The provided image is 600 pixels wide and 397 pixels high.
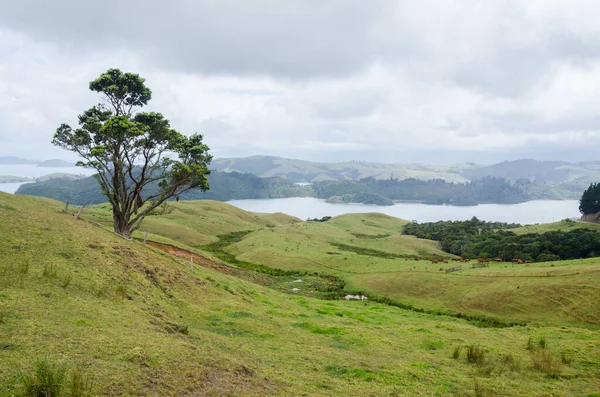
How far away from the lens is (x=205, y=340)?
15.7m

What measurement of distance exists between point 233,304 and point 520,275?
31.4 meters

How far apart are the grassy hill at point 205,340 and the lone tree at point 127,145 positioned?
8.41 metres

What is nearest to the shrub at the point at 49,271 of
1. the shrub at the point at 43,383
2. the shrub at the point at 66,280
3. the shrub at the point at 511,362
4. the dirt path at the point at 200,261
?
the shrub at the point at 66,280

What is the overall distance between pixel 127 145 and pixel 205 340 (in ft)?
83.3

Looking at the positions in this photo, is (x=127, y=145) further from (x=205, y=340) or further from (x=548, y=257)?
(x=548, y=257)

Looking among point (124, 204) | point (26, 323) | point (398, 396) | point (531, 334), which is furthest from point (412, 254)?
point (26, 323)

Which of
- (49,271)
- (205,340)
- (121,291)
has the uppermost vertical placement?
(49,271)

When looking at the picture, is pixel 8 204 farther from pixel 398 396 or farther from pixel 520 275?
pixel 520 275

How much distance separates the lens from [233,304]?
79.8 feet

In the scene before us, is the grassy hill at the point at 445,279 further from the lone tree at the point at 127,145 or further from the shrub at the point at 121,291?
the shrub at the point at 121,291

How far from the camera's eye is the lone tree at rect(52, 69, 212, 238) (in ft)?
111

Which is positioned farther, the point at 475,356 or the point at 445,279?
the point at 445,279

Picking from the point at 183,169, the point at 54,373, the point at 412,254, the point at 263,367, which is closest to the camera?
the point at 54,373

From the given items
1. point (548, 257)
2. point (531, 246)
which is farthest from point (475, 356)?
point (531, 246)
